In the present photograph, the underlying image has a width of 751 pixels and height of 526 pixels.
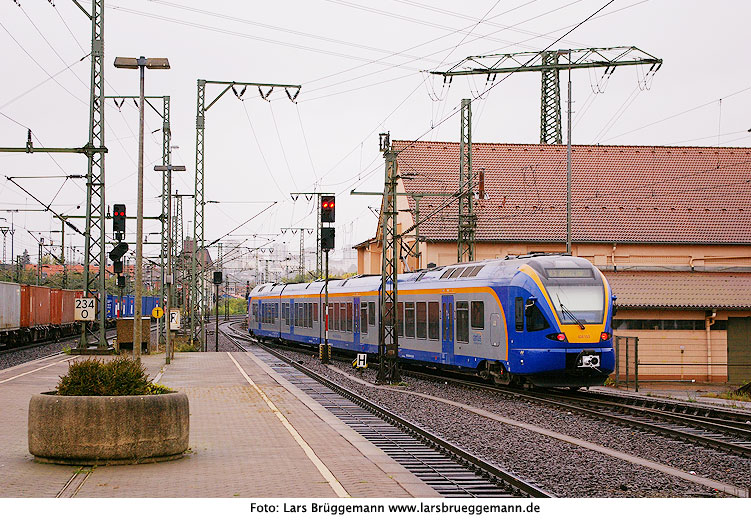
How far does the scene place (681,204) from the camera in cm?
5203

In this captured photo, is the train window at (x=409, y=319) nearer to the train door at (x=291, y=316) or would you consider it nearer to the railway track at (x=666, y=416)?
the railway track at (x=666, y=416)

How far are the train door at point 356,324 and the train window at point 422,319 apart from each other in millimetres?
7521

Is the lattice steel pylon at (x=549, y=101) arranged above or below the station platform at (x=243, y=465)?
above

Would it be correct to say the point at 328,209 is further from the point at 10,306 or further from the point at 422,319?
the point at 10,306

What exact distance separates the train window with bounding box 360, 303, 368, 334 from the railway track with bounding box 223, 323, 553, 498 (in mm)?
12736

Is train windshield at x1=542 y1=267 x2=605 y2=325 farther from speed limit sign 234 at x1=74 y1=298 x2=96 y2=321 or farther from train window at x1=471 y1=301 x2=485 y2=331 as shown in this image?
speed limit sign 234 at x1=74 y1=298 x2=96 y2=321

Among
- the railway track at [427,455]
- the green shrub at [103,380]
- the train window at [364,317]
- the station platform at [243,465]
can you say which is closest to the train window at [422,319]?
the train window at [364,317]

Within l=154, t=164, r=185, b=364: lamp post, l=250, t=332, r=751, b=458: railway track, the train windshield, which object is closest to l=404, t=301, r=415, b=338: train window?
l=250, t=332, r=751, b=458: railway track

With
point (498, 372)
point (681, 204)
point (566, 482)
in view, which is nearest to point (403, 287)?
point (498, 372)

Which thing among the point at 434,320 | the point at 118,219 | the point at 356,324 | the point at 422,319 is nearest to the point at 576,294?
the point at 434,320

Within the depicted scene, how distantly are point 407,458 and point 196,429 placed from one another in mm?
3600

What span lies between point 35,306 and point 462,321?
3370cm

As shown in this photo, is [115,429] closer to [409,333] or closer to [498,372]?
[498,372]

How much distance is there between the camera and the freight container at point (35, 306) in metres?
49.0
